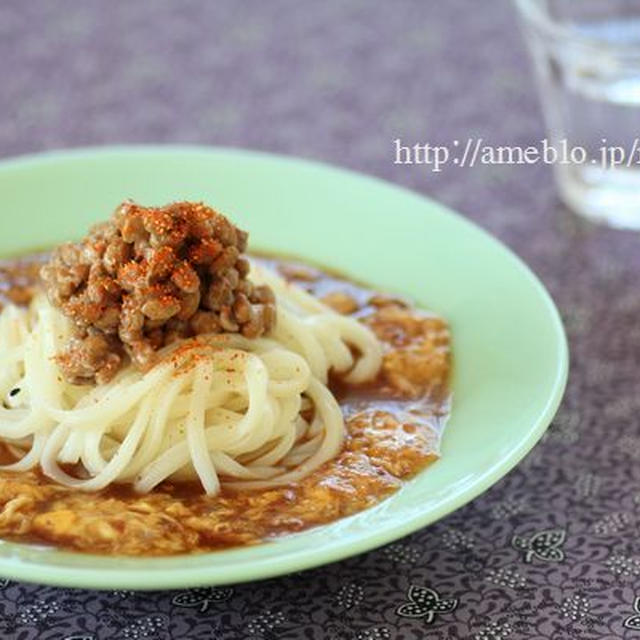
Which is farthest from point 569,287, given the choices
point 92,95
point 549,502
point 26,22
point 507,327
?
point 26,22

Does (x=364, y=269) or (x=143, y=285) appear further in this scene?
(x=364, y=269)

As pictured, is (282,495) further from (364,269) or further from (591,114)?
(591,114)

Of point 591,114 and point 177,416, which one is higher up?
point 177,416

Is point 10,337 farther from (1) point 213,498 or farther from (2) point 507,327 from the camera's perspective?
(2) point 507,327

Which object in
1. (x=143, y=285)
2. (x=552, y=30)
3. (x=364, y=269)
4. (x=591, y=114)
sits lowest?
(x=591, y=114)

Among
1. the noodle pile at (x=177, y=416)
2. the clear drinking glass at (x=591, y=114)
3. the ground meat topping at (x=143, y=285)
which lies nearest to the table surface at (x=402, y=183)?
the clear drinking glass at (x=591, y=114)

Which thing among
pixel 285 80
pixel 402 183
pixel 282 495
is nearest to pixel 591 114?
pixel 402 183

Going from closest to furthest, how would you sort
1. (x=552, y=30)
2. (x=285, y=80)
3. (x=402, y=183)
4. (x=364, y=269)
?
(x=364, y=269) → (x=552, y=30) → (x=402, y=183) → (x=285, y=80)
